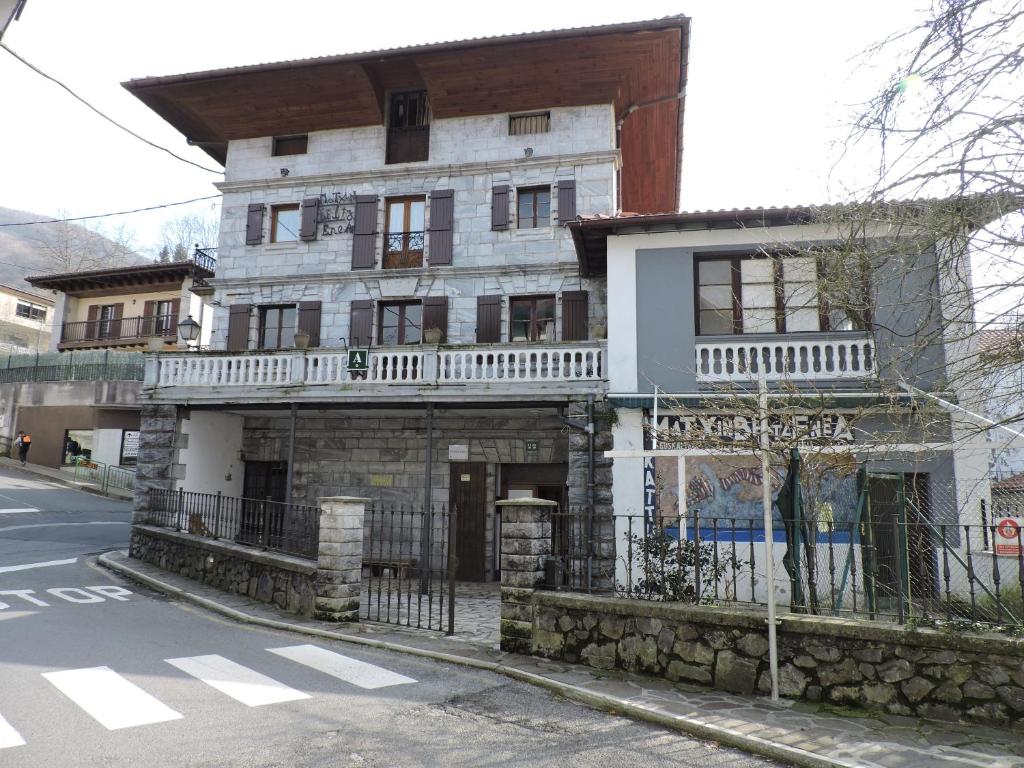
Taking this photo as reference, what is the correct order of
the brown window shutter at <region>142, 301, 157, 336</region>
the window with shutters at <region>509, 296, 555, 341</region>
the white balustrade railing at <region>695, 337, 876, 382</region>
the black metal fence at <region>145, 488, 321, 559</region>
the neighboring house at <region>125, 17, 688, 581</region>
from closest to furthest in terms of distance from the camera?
the black metal fence at <region>145, 488, 321, 559</region> < the white balustrade railing at <region>695, 337, 876, 382</region> < the neighboring house at <region>125, 17, 688, 581</region> < the window with shutters at <region>509, 296, 555, 341</region> < the brown window shutter at <region>142, 301, 157, 336</region>

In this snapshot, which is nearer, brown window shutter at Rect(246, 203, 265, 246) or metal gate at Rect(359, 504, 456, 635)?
metal gate at Rect(359, 504, 456, 635)

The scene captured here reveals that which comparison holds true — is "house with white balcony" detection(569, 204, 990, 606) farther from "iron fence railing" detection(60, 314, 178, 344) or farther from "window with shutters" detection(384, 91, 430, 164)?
"iron fence railing" detection(60, 314, 178, 344)

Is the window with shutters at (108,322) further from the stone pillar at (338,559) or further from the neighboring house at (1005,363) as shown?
the neighboring house at (1005,363)

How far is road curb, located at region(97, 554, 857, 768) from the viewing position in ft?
15.4

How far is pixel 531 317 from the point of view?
15477mm

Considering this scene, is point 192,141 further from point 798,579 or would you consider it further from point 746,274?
point 798,579

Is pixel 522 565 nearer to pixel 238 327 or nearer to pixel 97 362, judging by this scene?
pixel 238 327

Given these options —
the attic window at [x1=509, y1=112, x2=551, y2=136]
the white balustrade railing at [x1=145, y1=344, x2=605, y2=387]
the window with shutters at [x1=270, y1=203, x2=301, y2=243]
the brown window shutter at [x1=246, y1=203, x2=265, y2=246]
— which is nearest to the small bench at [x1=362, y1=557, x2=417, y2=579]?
the white balustrade railing at [x1=145, y1=344, x2=605, y2=387]

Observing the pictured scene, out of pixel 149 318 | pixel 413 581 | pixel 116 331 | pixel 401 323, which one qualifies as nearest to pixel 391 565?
pixel 413 581

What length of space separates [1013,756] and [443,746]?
12.6ft

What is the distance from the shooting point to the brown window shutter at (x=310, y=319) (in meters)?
16.4

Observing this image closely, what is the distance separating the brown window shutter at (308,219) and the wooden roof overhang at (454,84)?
202 centimetres

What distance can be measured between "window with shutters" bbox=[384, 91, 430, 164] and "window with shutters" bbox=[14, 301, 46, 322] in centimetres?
3855

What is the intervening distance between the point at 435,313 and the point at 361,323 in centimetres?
179
